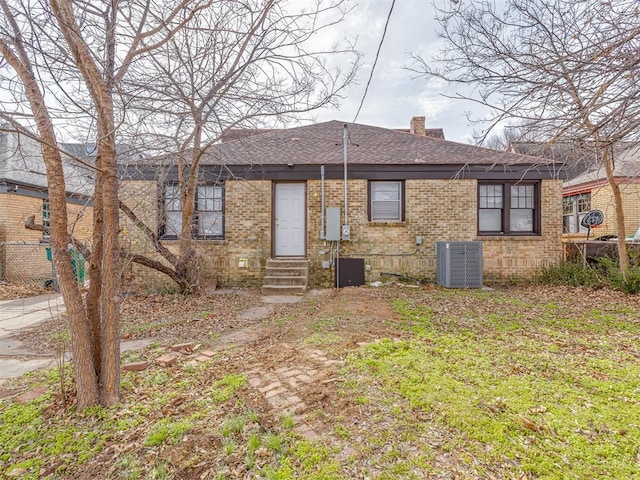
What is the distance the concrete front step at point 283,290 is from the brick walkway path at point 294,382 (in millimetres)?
4604

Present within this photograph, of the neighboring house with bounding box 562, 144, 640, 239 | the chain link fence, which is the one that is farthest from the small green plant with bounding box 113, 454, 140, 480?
the neighboring house with bounding box 562, 144, 640, 239

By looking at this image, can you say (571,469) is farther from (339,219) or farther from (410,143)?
(410,143)

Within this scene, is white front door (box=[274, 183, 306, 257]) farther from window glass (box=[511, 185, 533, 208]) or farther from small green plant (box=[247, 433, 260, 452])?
small green plant (box=[247, 433, 260, 452])

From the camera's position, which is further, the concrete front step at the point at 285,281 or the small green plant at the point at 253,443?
the concrete front step at the point at 285,281

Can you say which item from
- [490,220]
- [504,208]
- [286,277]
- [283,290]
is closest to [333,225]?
[286,277]

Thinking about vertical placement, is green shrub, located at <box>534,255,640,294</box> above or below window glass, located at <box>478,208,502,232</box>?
below

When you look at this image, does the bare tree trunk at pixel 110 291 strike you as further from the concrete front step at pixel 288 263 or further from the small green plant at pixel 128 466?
the concrete front step at pixel 288 263

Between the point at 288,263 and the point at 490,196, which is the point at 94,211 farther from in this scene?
the point at 490,196

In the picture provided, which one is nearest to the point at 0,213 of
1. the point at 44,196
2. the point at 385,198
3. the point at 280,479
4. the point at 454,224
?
the point at 44,196

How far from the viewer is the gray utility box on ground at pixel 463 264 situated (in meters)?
8.66

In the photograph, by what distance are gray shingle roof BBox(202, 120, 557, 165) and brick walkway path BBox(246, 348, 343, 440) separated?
257 inches

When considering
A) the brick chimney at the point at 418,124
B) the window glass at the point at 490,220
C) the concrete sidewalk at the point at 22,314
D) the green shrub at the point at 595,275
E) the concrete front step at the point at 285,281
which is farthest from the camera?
the brick chimney at the point at 418,124

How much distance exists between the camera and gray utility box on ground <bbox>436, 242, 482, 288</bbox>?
8.66 m

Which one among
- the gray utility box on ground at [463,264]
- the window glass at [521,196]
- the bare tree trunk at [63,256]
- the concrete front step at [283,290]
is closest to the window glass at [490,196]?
the window glass at [521,196]
